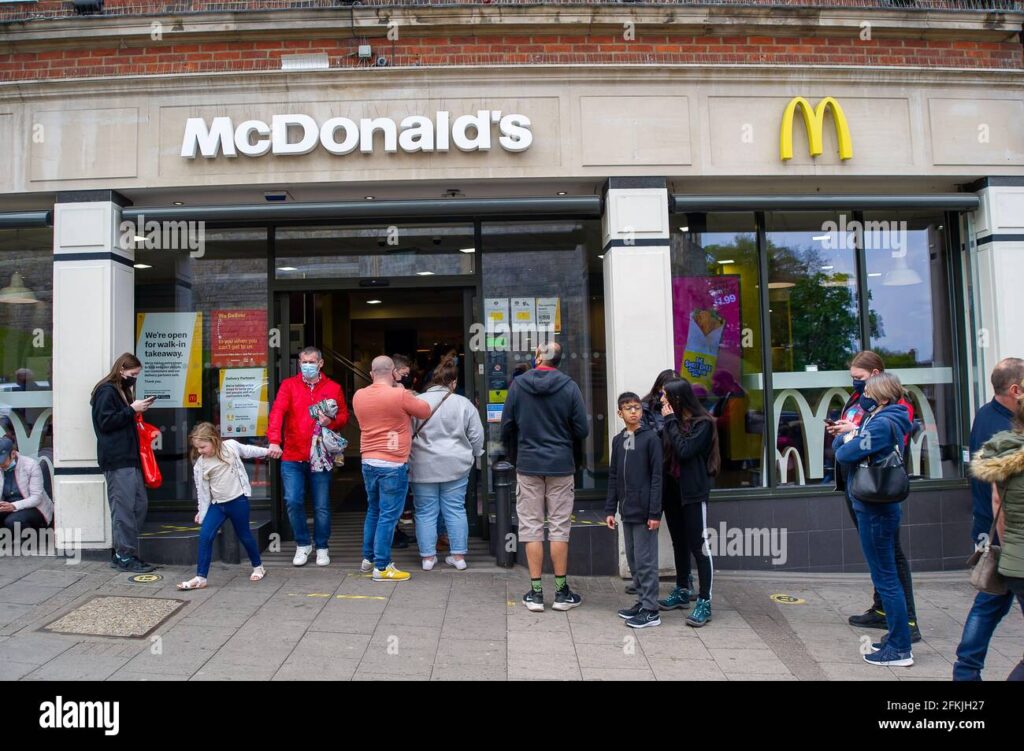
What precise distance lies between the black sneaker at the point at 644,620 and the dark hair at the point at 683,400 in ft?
4.91

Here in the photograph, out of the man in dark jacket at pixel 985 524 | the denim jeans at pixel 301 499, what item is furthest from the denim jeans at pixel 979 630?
the denim jeans at pixel 301 499

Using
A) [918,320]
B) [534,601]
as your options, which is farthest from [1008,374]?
[534,601]

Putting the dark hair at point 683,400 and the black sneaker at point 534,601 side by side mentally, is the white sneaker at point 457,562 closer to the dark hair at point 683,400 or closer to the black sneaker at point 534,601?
the black sneaker at point 534,601

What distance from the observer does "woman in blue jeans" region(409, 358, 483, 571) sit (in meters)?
6.09

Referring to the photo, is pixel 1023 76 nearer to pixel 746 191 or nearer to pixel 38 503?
pixel 746 191

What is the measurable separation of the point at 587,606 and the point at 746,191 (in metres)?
4.48

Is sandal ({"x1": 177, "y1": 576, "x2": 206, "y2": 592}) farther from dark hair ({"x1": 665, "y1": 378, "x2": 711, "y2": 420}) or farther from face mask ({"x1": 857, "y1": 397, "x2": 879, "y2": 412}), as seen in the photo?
face mask ({"x1": 857, "y1": 397, "x2": 879, "y2": 412})

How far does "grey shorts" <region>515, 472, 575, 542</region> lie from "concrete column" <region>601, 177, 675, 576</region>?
4.52 feet

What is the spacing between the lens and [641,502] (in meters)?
5.09

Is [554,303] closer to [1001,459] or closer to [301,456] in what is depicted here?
[301,456]

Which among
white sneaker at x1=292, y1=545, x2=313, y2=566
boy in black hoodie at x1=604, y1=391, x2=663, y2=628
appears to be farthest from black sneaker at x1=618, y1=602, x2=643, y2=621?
white sneaker at x1=292, y1=545, x2=313, y2=566

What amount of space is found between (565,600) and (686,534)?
1108mm

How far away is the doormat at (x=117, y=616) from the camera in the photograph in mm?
4750

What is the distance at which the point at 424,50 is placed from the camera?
6.72 m
